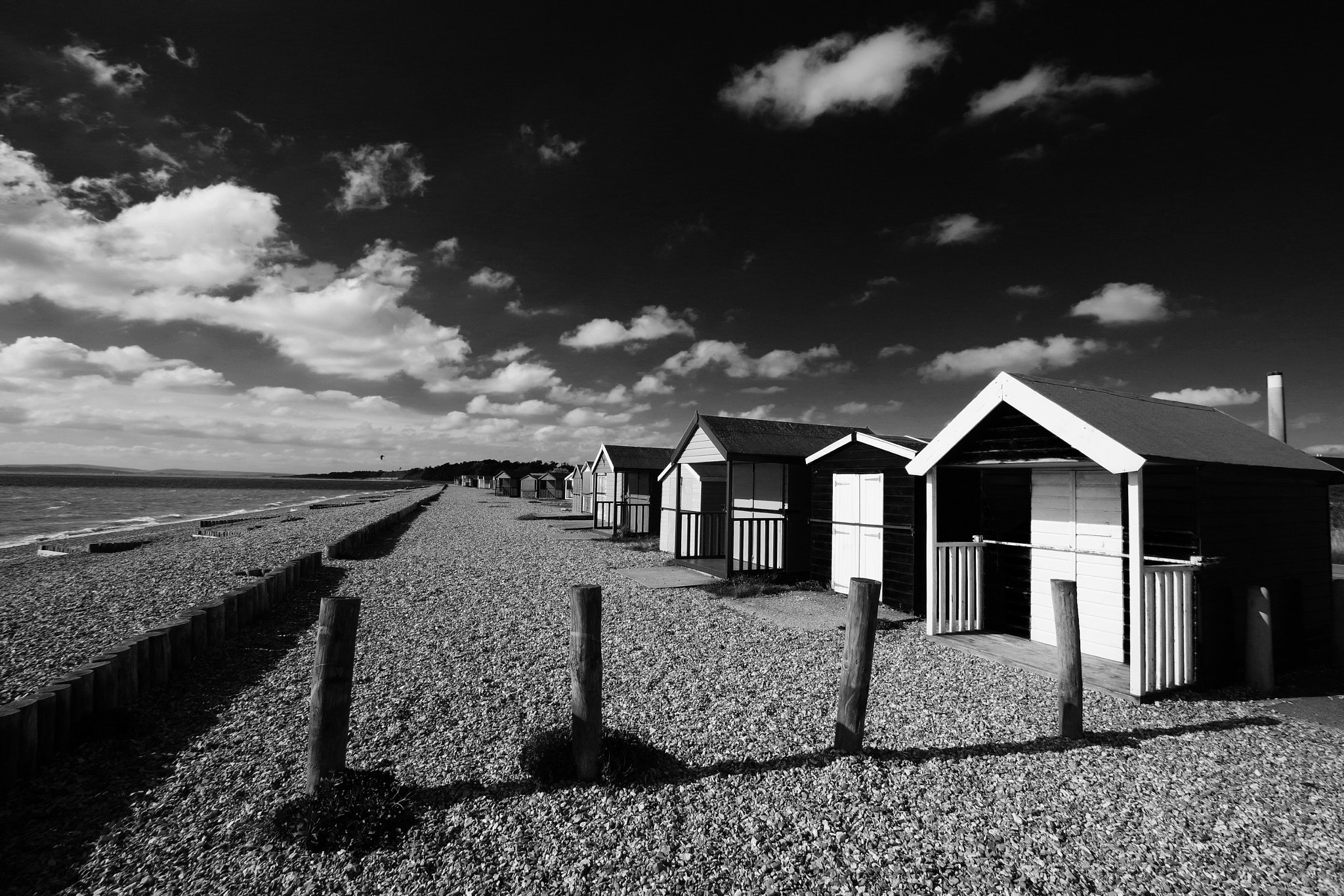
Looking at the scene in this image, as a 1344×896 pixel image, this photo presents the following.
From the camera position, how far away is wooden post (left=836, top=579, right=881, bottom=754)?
492 cm

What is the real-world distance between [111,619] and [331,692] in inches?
330

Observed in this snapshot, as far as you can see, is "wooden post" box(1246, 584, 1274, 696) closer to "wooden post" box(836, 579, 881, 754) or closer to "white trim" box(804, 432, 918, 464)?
"white trim" box(804, 432, 918, 464)

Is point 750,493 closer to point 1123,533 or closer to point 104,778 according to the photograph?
point 1123,533

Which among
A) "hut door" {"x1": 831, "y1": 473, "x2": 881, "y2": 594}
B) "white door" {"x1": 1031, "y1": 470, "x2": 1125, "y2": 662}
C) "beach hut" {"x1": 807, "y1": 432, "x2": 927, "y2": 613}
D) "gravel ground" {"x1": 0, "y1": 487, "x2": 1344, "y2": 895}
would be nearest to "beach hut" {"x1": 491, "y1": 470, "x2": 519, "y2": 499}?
"beach hut" {"x1": 807, "y1": 432, "x2": 927, "y2": 613}

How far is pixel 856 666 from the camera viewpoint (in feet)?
16.1

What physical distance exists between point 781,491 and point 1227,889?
1146 centimetres

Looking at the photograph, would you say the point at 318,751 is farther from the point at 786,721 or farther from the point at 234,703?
the point at 786,721

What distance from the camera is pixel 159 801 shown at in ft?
13.9

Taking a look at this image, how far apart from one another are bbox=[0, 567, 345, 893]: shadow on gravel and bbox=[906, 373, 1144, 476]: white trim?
895 centimetres

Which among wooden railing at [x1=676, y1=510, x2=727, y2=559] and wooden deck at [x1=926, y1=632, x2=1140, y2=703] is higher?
wooden railing at [x1=676, y1=510, x2=727, y2=559]

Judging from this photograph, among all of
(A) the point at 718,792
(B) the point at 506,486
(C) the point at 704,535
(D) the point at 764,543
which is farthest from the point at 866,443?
(B) the point at 506,486

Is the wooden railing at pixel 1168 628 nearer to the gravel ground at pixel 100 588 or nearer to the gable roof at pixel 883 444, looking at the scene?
the gable roof at pixel 883 444

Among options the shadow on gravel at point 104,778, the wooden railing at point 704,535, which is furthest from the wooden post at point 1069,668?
the wooden railing at point 704,535

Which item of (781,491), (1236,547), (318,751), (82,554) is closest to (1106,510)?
(1236,547)
